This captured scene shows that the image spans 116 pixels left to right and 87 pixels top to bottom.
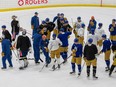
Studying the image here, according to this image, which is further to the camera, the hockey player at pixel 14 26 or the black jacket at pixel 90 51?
the hockey player at pixel 14 26

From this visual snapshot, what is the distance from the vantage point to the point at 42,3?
1988 centimetres

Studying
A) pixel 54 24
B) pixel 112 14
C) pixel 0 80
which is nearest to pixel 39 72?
pixel 0 80

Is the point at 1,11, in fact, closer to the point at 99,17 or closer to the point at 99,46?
the point at 99,17

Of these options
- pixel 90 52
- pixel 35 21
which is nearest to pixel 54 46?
pixel 90 52

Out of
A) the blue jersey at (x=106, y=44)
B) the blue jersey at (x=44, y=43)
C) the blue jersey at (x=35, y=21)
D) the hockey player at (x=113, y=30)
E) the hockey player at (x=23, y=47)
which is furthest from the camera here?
the blue jersey at (x=35, y=21)

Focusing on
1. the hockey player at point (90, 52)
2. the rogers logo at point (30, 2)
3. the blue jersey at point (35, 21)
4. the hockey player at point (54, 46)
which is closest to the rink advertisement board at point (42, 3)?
the rogers logo at point (30, 2)

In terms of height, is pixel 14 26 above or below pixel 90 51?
above

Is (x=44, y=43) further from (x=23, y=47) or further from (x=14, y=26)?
(x=14, y=26)

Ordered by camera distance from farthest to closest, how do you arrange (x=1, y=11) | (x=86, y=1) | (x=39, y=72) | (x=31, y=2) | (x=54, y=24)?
(x=86, y=1) → (x=31, y=2) → (x=1, y=11) → (x=54, y=24) → (x=39, y=72)

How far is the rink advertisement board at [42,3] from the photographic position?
1831cm

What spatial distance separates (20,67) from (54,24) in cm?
263

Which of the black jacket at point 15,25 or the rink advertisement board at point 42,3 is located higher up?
the rink advertisement board at point 42,3

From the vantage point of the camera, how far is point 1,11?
59.4 ft

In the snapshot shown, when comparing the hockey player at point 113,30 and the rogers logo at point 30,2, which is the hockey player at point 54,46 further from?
the rogers logo at point 30,2
